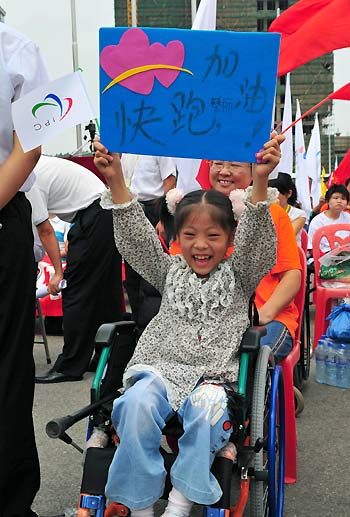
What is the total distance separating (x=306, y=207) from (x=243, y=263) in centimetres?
899

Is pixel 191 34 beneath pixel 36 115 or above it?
above

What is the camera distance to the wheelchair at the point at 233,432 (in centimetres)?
224

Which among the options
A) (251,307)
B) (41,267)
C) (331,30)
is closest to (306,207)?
(41,267)

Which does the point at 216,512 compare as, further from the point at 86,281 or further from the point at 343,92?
the point at 343,92

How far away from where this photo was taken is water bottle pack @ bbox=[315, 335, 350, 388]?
5.01 metres

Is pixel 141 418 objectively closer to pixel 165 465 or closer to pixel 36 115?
pixel 165 465

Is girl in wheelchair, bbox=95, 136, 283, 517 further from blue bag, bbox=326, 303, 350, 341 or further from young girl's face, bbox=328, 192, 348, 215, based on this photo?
young girl's face, bbox=328, 192, 348, 215

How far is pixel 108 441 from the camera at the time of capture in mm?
2455

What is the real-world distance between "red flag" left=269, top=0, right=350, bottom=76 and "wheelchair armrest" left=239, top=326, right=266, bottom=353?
274 cm

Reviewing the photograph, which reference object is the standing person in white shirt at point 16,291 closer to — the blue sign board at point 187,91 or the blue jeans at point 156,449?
the blue sign board at point 187,91

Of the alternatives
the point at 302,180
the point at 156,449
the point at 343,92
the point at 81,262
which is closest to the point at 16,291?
the point at 156,449

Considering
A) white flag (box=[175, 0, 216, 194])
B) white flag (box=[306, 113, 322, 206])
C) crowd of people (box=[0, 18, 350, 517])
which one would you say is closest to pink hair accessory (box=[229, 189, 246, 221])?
crowd of people (box=[0, 18, 350, 517])

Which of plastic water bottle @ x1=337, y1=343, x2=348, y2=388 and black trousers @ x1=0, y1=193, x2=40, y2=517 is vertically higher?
black trousers @ x1=0, y1=193, x2=40, y2=517

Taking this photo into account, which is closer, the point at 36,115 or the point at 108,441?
the point at 36,115
